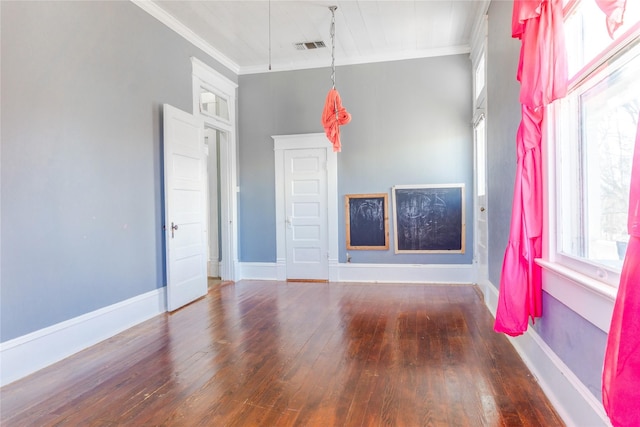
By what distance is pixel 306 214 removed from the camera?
557 cm

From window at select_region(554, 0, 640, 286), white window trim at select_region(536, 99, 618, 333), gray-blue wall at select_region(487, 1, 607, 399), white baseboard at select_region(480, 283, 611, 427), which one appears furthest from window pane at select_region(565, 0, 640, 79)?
white baseboard at select_region(480, 283, 611, 427)

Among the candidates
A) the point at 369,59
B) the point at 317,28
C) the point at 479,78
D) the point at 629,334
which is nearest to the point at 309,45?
the point at 317,28

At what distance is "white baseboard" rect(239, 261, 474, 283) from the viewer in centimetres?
511

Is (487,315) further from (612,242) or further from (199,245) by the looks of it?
(199,245)

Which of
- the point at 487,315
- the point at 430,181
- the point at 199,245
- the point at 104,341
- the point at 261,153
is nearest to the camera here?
the point at 104,341

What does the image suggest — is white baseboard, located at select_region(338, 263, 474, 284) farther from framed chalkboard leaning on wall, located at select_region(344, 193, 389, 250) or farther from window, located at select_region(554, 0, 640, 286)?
window, located at select_region(554, 0, 640, 286)

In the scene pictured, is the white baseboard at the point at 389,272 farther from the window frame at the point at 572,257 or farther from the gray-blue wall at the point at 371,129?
the window frame at the point at 572,257

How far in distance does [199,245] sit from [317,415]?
3012 millimetres

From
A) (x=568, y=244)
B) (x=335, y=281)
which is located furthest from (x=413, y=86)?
(x=568, y=244)

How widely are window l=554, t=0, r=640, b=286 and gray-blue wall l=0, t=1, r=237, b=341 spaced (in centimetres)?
346

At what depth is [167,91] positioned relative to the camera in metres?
4.11

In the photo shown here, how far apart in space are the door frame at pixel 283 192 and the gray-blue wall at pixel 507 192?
225cm

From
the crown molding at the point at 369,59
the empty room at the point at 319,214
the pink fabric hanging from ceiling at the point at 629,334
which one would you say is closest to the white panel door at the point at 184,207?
the empty room at the point at 319,214

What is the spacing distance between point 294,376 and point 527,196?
188cm
